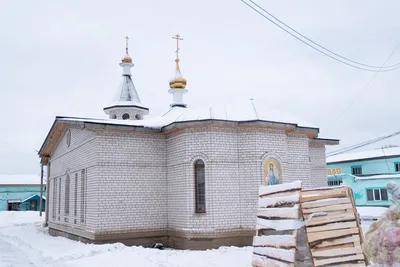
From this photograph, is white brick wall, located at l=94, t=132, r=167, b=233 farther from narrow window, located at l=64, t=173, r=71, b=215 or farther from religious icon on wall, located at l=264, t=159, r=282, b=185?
narrow window, located at l=64, t=173, r=71, b=215

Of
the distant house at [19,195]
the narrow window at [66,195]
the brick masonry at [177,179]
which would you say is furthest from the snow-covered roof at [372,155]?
the distant house at [19,195]

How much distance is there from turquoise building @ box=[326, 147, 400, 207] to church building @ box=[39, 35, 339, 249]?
1636 centimetres

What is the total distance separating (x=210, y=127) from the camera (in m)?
10.1

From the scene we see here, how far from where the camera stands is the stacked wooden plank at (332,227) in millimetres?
6102

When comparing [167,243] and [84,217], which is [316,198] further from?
[84,217]

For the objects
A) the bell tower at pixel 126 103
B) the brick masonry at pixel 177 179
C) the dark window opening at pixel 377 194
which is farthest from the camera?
the dark window opening at pixel 377 194

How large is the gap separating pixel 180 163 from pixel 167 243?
2.23 m

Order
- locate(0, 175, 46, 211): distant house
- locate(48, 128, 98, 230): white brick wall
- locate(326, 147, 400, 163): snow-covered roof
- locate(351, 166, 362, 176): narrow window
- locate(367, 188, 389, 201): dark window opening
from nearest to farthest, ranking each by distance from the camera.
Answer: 1. locate(48, 128, 98, 230): white brick wall
2. locate(367, 188, 389, 201): dark window opening
3. locate(326, 147, 400, 163): snow-covered roof
4. locate(351, 166, 362, 176): narrow window
5. locate(0, 175, 46, 211): distant house

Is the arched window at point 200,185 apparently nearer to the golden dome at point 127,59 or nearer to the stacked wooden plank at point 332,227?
the stacked wooden plank at point 332,227

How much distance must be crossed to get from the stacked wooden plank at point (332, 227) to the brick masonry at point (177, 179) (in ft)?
12.0

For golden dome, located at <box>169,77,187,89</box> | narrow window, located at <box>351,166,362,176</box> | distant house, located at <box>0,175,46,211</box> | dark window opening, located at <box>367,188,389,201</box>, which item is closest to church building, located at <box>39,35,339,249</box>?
golden dome, located at <box>169,77,187,89</box>

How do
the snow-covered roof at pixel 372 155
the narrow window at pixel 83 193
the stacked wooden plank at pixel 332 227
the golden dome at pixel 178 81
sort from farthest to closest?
the snow-covered roof at pixel 372 155 → the golden dome at pixel 178 81 → the narrow window at pixel 83 193 → the stacked wooden plank at pixel 332 227

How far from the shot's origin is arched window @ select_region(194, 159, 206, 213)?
10125 mm

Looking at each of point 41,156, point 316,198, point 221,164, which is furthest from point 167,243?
point 41,156
